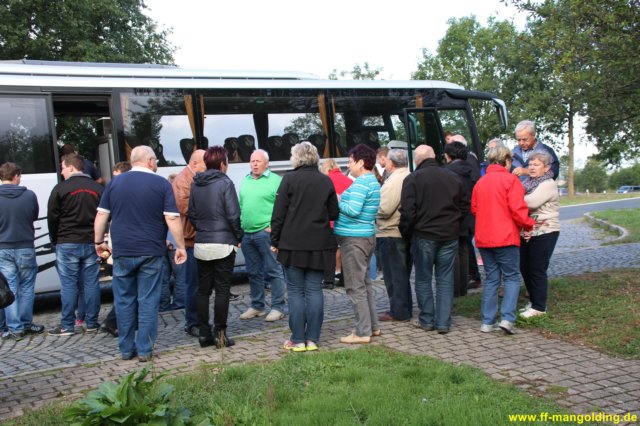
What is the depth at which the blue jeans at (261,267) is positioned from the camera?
8203 millimetres

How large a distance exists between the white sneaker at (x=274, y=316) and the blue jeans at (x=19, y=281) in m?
3.15

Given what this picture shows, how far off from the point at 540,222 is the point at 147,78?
7588 mm

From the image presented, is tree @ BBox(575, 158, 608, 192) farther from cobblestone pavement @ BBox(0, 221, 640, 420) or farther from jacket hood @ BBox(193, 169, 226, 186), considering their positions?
jacket hood @ BBox(193, 169, 226, 186)

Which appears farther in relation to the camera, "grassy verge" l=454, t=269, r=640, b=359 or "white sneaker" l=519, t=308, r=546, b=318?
"white sneaker" l=519, t=308, r=546, b=318

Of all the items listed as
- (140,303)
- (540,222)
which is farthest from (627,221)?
(140,303)

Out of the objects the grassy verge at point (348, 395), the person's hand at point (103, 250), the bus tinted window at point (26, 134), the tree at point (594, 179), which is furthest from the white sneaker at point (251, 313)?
the tree at point (594, 179)

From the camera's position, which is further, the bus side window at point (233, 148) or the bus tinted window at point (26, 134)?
the bus side window at point (233, 148)

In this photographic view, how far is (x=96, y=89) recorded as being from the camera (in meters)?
10.8

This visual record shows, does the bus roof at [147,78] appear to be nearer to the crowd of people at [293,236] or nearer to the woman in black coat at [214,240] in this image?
the crowd of people at [293,236]

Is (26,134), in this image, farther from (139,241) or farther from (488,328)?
(488,328)

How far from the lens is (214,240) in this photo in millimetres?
6723

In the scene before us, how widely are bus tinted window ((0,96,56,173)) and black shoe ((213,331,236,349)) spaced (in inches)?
207

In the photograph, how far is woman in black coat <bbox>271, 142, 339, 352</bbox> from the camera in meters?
6.32

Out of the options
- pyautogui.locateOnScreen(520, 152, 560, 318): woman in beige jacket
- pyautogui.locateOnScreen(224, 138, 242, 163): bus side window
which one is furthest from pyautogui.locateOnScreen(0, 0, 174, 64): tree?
pyautogui.locateOnScreen(520, 152, 560, 318): woman in beige jacket
